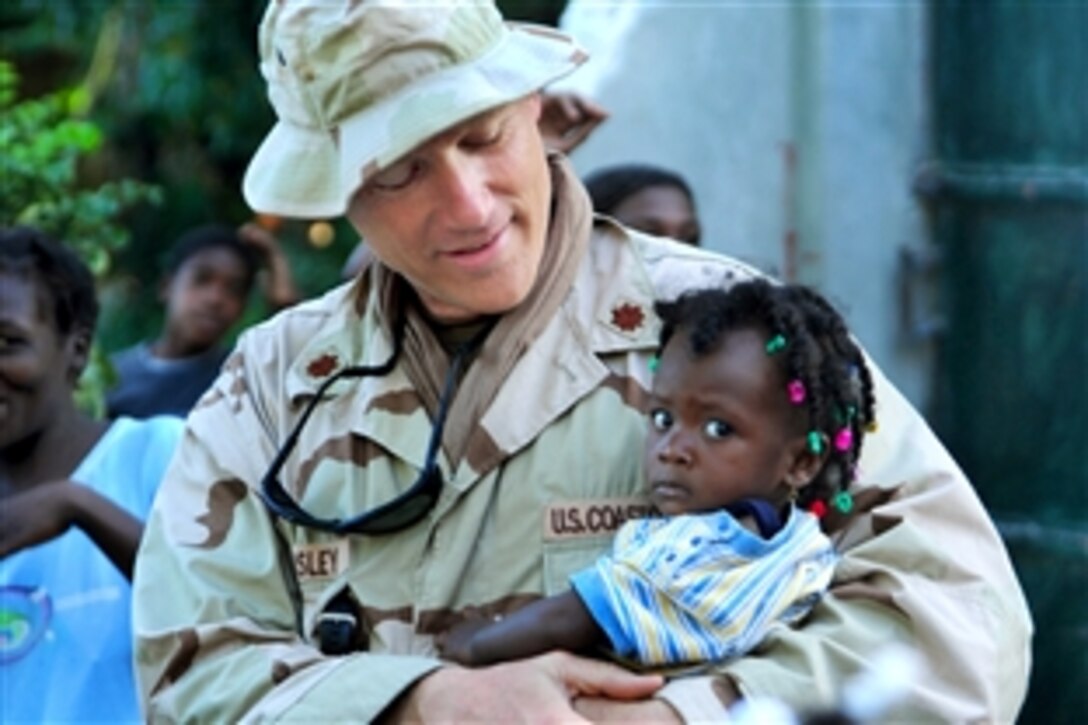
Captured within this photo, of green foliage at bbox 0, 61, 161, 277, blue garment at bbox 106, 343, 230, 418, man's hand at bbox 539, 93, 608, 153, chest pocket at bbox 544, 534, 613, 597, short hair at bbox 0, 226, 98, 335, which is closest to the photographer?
chest pocket at bbox 544, 534, 613, 597

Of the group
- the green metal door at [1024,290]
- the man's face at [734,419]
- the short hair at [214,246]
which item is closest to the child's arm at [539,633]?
the man's face at [734,419]

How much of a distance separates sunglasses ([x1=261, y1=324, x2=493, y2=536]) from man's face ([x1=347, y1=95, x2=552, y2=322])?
12 cm

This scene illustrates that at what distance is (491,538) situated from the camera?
3357 mm

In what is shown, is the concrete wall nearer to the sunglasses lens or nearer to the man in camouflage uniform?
the man in camouflage uniform

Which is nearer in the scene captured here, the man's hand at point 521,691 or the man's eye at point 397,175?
the man's hand at point 521,691

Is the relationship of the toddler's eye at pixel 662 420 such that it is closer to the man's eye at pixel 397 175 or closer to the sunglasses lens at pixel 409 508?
the sunglasses lens at pixel 409 508

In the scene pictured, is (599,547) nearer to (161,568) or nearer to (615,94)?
(161,568)

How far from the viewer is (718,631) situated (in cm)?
320

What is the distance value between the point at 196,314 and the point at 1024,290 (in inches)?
116

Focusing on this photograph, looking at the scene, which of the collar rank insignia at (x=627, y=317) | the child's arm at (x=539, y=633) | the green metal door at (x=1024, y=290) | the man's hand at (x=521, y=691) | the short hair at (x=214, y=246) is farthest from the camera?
the short hair at (x=214, y=246)

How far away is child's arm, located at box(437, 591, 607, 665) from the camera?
3219mm

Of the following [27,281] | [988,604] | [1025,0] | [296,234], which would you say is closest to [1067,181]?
[1025,0]

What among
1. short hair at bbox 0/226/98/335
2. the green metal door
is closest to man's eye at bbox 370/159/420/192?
short hair at bbox 0/226/98/335

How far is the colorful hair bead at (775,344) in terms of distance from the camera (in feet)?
10.8
